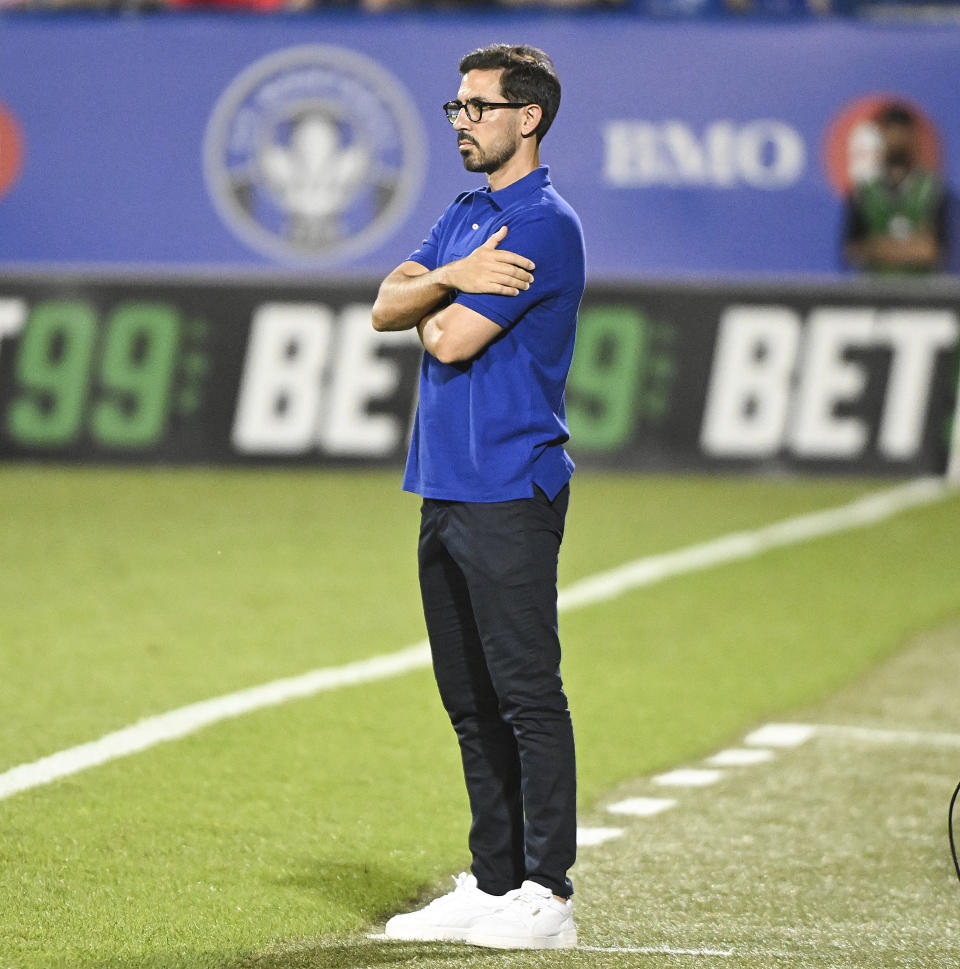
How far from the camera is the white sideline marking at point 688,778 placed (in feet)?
20.5

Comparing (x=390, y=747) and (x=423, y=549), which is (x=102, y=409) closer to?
(x=390, y=747)

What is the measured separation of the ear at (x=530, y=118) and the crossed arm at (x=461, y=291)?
0.23 metres

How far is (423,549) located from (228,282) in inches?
381

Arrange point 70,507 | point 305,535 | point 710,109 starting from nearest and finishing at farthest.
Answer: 1. point 305,535
2. point 70,507
3. point 710,109

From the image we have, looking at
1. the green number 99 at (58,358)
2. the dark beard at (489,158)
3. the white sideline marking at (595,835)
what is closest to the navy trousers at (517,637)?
the dark beard at (489,158)

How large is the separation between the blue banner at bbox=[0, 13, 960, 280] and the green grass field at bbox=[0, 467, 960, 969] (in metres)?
4.67

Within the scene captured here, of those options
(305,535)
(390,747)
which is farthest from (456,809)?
(305,535)

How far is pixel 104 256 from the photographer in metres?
17.6

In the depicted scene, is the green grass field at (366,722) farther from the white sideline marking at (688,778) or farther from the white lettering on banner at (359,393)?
the white lettering on banner at (359,393)

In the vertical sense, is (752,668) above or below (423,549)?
below

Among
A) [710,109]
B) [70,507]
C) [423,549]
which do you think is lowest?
[70,507]

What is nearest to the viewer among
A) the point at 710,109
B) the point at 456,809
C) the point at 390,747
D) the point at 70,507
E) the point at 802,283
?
the point at 456,809

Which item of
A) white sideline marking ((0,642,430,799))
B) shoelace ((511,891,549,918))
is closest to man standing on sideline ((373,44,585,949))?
shoelace ((511,891,549,918))

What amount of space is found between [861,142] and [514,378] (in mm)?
13119
